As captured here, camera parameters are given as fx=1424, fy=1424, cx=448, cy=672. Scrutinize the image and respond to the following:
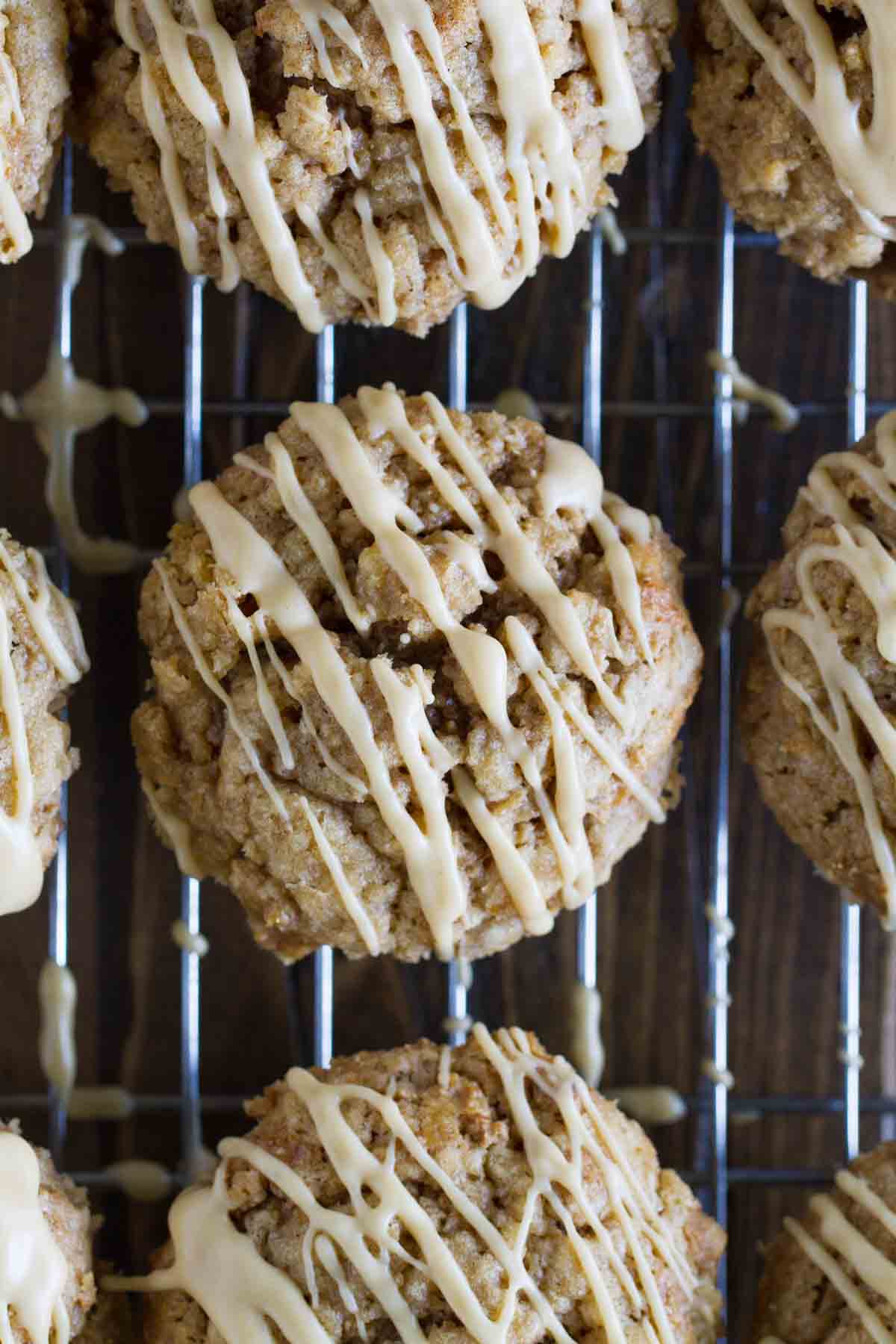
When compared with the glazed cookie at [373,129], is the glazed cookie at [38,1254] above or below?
below

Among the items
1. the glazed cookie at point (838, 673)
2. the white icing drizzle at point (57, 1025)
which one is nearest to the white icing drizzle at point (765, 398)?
the glazed cookie at point (838, 673)

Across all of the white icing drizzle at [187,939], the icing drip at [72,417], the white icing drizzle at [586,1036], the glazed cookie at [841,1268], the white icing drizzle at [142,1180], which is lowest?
the white icing drizzle at [142,1180]

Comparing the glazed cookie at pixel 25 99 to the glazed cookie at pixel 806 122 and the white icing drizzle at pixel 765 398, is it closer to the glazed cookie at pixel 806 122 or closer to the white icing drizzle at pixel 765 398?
the glazed cookie at pixel 806 122

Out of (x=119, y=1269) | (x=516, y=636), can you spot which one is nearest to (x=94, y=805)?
(x=119, y=1269)

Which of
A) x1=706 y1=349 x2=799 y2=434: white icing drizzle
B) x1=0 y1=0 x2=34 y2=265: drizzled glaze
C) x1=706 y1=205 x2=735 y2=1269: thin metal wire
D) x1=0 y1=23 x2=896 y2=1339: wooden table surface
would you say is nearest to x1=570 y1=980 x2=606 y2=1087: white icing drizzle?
x1=0 y1=23 x2=896 y2=1339: wooden table surface

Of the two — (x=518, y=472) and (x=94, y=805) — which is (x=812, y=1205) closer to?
(x=518, y=472)

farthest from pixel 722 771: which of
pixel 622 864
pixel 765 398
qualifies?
pixel 765 398

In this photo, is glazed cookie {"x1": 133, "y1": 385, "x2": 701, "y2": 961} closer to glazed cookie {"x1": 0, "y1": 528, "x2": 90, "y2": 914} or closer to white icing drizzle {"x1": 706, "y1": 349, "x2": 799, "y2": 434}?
glazed cookie {"x1": 0, "y1": 528, "x2": 90, "y2": 914}
